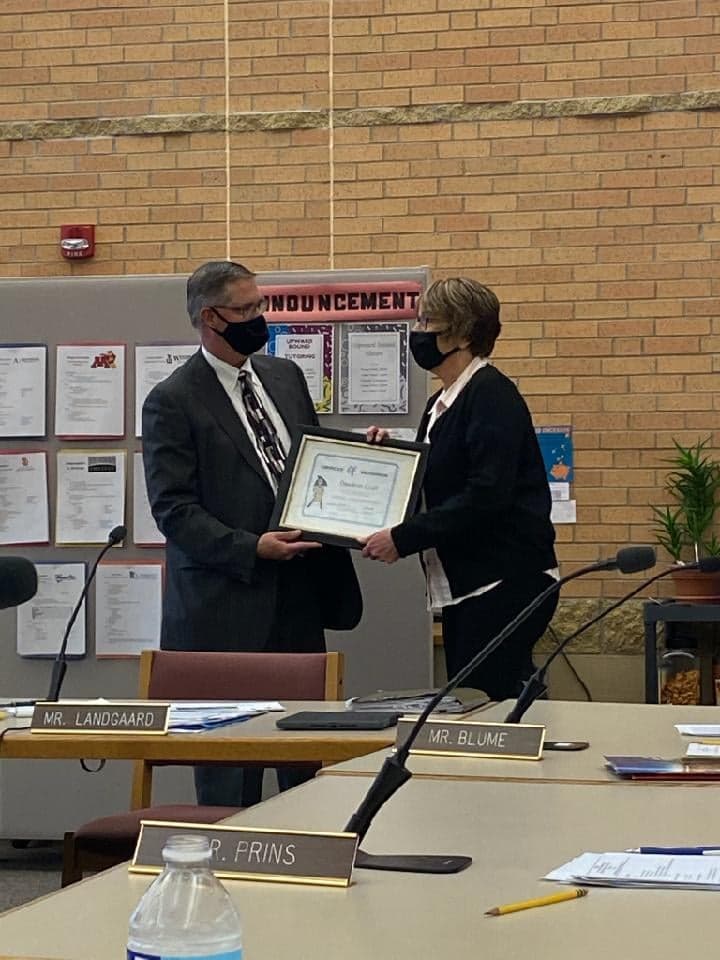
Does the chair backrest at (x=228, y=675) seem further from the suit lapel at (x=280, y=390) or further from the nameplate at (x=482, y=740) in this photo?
the nameplate at (x=482, y=740)

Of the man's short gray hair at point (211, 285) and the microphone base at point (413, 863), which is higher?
the man's short gray hair at point (211, 285)

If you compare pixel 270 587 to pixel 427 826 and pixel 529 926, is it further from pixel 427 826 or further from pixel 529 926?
pixel 529 926

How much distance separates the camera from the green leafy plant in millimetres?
6035

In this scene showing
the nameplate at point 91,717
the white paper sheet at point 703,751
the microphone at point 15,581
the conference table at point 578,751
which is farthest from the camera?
the nameplate at point 91,717

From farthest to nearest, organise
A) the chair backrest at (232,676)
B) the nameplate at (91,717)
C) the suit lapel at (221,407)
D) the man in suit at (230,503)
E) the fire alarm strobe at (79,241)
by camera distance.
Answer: the fire alarm strobe at (79,241) < the suit lapel at (221,407) < the man in suit at (230,503) < the chair backrest at (232,676) < the nameplate at (91,717)

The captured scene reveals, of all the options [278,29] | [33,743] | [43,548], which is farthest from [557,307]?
[33,743]

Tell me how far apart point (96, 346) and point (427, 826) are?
3601mm

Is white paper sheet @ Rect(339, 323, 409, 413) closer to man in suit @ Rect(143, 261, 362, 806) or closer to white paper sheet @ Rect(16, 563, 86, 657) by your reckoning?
man in suit @ Rect(143, 261, 362, 806)

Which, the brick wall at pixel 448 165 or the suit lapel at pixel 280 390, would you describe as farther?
the brick wall at pixel 448 165

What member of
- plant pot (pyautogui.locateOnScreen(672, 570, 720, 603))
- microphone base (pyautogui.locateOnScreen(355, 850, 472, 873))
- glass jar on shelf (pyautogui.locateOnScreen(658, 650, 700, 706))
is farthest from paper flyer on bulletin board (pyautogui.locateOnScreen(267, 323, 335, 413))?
microphone base (pyautogui.locateOnScreen(355, 850, 472, 873))

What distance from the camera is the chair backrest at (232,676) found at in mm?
3648

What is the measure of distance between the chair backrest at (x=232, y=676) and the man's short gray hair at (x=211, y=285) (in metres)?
1.02

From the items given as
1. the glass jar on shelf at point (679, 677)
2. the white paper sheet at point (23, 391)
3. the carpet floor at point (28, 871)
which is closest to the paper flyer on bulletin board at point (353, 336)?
the white paper sheet at point (23, 391)

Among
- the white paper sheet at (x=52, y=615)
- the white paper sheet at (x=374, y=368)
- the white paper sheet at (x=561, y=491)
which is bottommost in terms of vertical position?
the white paper sheet at (x=52, y=615)
